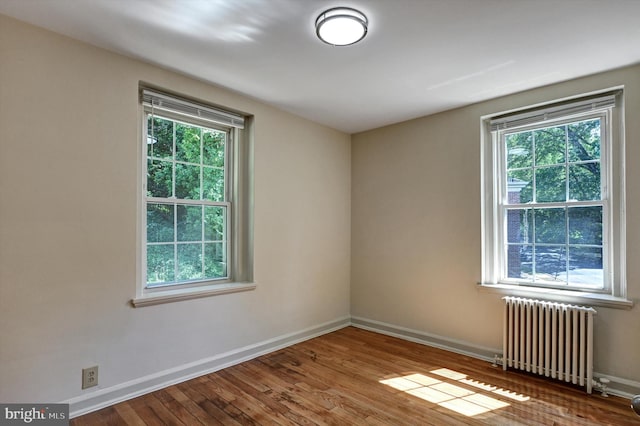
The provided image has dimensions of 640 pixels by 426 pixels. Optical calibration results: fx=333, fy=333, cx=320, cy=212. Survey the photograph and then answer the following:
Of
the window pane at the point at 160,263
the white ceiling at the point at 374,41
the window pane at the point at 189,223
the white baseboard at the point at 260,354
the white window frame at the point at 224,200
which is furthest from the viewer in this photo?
the window pane at the point at 189,223

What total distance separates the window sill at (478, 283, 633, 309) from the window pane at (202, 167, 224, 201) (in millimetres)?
2740

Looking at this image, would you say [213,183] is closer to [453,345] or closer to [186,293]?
[186,293]

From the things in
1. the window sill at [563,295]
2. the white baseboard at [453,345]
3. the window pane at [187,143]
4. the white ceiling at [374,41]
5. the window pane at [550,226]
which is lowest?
the white baseboard at [453,345]

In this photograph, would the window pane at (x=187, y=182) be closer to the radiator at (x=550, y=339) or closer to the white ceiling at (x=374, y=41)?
the white ceiling at (x=374, y=41)

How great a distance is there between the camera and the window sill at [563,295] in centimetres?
261

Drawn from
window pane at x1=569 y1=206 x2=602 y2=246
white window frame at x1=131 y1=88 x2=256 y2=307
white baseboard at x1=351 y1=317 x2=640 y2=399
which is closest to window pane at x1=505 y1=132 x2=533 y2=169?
window pane at x1=569 y1=206 x2=602 y2=246

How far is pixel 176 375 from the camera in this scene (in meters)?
2.73

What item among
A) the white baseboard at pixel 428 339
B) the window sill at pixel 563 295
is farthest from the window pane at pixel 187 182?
the window sill at pixel 563 295

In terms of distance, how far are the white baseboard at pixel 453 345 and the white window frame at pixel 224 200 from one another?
5.70 feet

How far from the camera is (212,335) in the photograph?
9.86ft

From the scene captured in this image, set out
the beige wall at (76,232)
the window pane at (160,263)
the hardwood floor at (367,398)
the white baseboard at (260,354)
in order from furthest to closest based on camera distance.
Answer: the window pane at (160,263)
the white baseboard at (260,354)
the hardwood floor at (367,398)
the beige wall at (76,232)

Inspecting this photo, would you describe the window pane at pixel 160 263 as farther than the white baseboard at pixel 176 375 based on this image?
Yes

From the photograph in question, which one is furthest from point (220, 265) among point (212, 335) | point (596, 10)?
point (596, 10)

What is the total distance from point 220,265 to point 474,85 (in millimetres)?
2899
